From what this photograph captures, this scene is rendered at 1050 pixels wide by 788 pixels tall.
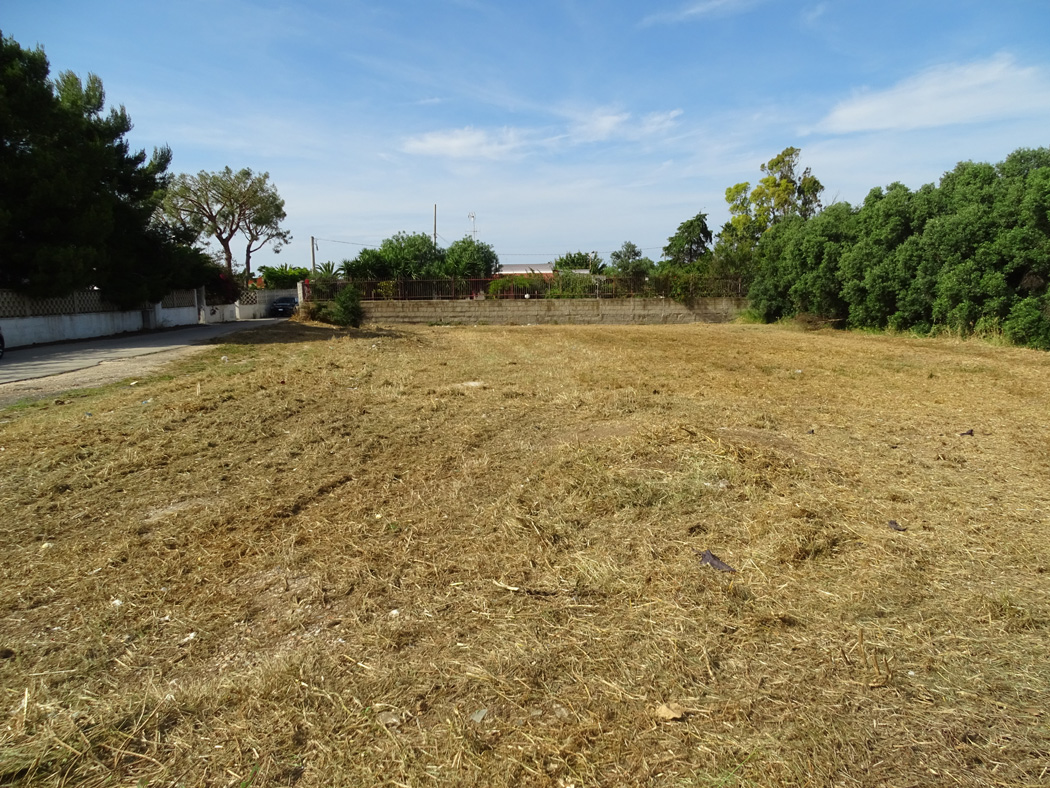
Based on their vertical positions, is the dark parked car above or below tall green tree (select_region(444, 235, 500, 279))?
below

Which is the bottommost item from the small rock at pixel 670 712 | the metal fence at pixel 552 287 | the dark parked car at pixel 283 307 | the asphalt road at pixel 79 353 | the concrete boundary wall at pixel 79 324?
the small rock at pixel 670 712

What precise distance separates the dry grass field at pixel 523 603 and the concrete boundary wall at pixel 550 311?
20.4 meters

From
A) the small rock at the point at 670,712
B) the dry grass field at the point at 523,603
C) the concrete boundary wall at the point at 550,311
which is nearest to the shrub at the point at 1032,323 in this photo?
the dry grass field at the point at 523,603

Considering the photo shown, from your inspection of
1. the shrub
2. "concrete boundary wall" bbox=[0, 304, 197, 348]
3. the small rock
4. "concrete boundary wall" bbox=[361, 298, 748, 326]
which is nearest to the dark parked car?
"concrete boundary wall" bbox=[361, 298, 748, 326]

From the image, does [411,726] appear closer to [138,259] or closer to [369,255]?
[138,259]

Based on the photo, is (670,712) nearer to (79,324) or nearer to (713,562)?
(713,562)

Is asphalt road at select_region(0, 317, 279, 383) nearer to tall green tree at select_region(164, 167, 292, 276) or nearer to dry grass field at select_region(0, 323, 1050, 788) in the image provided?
dry grass field at select_region(0, 323, 1050, 788)

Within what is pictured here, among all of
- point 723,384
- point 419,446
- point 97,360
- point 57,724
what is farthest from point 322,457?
point 97,360

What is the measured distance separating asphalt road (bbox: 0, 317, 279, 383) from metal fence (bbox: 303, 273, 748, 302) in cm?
954

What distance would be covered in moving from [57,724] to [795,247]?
23.0 metres

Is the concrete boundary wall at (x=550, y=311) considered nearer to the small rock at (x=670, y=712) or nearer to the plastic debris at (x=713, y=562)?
the plastic debris at (x=713, y=562)

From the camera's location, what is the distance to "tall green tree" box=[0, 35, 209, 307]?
48.0 feet

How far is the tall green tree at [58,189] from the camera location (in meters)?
14.6

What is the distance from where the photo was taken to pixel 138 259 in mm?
20094
